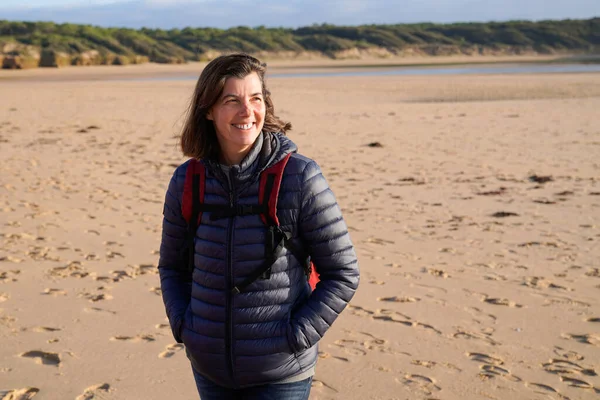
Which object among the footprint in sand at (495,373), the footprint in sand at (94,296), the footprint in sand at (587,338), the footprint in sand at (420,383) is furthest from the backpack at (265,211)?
the footprint in sand at (94,296)

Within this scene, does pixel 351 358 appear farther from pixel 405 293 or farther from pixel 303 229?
pixel 303 229

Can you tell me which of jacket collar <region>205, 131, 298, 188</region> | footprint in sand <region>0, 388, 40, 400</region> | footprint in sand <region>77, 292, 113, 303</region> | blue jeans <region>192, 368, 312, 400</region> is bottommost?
footprint in sand <region>77, 292, 113, 303</region>

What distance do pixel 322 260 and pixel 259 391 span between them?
45 centimetres

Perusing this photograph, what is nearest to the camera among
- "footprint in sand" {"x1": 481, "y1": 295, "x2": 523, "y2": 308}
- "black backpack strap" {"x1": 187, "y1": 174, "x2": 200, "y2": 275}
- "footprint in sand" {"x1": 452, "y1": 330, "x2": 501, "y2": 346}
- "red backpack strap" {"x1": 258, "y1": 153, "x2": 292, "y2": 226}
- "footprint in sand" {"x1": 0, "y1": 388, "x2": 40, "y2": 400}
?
"red backpack strap" {"x1": 258, "y1": 153, "x2": 292, "y2": 226}

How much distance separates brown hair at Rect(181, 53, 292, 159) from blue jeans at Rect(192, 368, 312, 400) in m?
0.73

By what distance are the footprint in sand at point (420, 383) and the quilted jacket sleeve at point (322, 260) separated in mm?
1729

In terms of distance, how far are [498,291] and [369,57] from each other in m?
58.3

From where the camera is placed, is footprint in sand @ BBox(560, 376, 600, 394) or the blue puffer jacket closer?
the blue puffer jacket

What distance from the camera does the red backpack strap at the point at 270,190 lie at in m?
2.09

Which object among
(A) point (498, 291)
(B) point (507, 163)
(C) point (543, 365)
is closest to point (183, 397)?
(C) point (543, 365)

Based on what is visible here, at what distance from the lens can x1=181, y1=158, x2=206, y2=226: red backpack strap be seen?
2.20 m

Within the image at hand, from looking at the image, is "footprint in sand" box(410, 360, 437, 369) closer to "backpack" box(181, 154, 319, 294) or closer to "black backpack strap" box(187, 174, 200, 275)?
"backpack" box(181, 154, 319, 294)

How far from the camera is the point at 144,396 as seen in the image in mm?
3623

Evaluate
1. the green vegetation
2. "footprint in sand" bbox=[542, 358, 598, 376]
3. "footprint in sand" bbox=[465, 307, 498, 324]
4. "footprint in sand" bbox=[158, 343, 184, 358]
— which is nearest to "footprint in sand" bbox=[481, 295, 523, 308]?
"footprint in sand" bbox=[465, 307, 498, 324]
